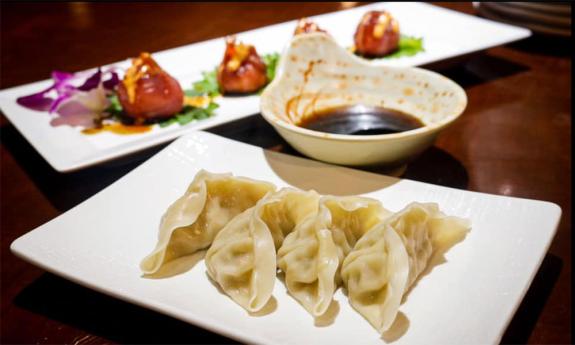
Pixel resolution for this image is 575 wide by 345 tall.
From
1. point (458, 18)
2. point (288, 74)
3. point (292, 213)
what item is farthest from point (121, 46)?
point (292, 213)

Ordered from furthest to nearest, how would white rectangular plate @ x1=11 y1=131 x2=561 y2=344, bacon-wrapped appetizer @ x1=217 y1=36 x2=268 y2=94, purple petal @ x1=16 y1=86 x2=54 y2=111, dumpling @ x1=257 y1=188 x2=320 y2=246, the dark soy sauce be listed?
bacon-wrapped appetizer @ x1=217 y1=36 x2=268 y2=94, purple petal @ x1=16 y1=86 x2=54 y2=111, the dark soy sauce, dumpling @ x1=257 y1=188 x2=320 y2=246, white rectangular plate @ x1=11 y1=131 x2=561 y2=344

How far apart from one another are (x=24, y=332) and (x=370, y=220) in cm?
98

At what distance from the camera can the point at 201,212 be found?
1568mm

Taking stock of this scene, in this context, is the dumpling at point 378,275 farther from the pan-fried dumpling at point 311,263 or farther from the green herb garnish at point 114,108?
the green herb garnish at point 114,108

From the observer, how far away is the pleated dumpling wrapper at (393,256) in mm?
1254

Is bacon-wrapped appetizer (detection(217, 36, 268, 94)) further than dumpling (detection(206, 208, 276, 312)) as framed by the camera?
Yes

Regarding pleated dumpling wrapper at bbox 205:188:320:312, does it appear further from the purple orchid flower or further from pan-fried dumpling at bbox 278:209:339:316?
the purple orchid flower

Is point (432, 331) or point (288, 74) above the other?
point (288, 74)

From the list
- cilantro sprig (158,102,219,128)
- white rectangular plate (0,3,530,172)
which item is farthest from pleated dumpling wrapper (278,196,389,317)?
cilantro sprig (158,102,219,128)

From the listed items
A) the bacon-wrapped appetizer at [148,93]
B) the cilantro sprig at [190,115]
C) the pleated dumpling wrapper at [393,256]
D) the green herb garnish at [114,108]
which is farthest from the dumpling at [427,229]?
the green herb garnish at [114,108]

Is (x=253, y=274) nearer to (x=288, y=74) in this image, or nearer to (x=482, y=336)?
(x=482, y=336)

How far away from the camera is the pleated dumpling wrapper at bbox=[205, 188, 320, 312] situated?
4.35ft

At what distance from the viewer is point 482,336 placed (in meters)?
1.13

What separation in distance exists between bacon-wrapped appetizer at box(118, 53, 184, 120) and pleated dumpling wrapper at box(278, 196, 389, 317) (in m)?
1.15
